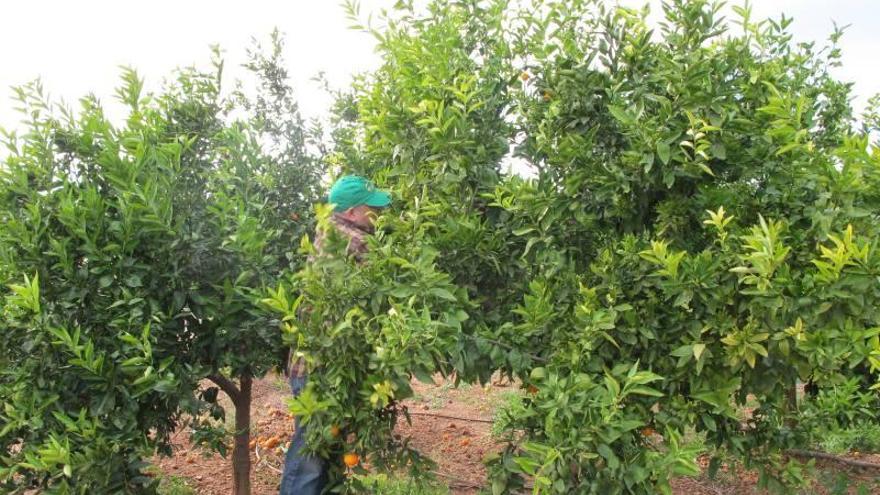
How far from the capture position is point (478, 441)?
5.63m

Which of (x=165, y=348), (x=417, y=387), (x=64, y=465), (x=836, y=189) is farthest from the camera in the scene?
(x=417, y=387)

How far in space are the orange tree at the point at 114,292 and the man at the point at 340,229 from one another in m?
0.37

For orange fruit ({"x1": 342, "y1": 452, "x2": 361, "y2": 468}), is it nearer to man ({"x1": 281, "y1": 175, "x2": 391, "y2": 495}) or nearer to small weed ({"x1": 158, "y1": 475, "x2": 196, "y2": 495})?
man ({"x1": 281, "y1": 175, "x2": 391, "y2": 495})

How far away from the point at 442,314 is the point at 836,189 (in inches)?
48.8

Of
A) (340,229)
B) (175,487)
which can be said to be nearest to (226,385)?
(175,487)

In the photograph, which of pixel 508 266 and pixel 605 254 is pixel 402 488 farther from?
pixel 605 254

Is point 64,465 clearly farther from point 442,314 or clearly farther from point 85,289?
point 442,314

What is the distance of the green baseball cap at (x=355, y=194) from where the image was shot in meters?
2.84

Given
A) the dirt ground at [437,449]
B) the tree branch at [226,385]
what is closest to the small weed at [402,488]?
the dirt ground at [437,449]

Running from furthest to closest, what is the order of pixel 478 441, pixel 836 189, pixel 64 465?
pixel 478 441 → pixel 64 465 → pixel 836 189

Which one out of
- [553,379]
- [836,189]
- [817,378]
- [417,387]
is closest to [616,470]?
[553,379]

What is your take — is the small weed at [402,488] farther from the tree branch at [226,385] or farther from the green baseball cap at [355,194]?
the green baseball cap at [355,194]

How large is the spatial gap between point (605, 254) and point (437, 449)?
3524mm

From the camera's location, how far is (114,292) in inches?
104
